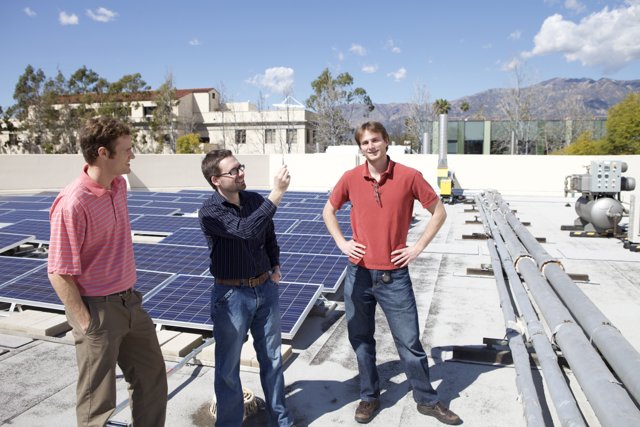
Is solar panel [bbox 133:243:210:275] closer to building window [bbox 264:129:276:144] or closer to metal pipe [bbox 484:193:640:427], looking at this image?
metal pipe [bbox 484:193:640:427]

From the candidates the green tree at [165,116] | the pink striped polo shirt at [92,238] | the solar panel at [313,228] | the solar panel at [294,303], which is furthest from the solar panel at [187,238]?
the green tree at [165,116]

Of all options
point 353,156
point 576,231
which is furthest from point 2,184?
point 576,231

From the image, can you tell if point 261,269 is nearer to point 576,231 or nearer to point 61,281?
point 61,281

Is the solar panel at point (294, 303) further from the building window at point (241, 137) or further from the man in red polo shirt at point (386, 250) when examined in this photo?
the building window at point (241, 137)

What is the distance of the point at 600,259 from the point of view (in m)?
9.83

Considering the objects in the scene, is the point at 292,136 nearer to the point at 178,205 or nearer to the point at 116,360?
the point at 178,205

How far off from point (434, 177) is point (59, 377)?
23.7 meters

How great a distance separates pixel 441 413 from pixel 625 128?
93.4 ft

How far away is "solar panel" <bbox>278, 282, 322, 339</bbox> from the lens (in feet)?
17.5

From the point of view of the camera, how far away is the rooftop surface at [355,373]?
4203 millimetres

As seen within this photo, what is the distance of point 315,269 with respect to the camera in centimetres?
712

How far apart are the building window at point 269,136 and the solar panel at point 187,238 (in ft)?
135

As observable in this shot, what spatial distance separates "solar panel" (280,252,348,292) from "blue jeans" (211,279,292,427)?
104 inches

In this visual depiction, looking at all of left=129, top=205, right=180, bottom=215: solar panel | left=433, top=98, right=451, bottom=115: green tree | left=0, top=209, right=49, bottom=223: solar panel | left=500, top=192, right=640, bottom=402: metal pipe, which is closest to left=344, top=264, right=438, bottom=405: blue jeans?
left=500, top=192, right=640, bottom=402: metal pipe
